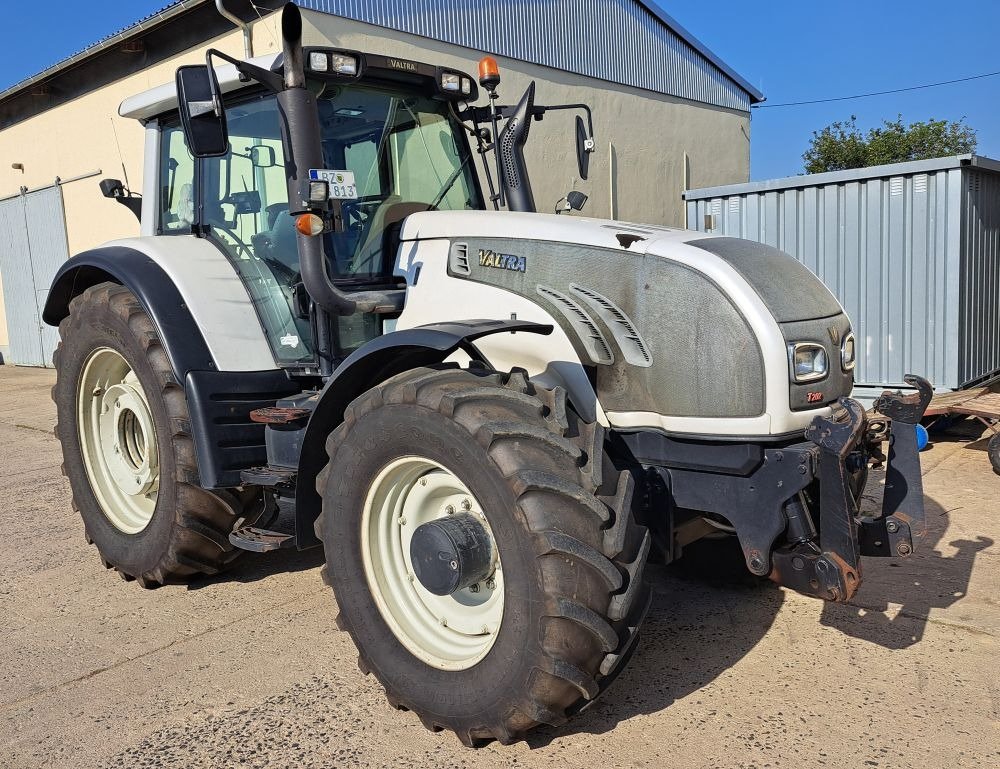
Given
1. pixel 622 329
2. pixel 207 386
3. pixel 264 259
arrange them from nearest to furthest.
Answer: pixel 622 329 → pixel 207 386 → pixel 264 259

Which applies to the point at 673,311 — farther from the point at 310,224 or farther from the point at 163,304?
the point at 163,304

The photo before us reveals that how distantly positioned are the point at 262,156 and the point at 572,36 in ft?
40.5

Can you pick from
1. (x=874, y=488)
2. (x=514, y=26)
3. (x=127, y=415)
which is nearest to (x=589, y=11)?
(x=514, y=26)

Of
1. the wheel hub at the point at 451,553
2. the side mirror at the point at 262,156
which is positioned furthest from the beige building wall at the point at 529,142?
the wheel hub at the point at 451,553

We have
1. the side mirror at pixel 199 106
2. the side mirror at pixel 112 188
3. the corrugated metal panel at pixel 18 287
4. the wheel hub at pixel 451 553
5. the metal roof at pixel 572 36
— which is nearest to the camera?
the wheel hub at pixel 451 553

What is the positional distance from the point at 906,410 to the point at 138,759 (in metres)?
2.87

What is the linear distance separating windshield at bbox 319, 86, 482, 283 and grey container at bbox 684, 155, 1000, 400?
214 inches

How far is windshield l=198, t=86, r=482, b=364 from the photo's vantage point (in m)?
3.81

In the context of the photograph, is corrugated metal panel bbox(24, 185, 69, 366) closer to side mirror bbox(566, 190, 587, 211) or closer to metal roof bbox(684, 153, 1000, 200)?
metal roof bbox(684, 153, 1000, 200)

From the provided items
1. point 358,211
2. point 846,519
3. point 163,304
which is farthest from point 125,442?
point 846,519

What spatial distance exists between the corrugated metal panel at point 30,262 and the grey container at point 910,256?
1220 cm

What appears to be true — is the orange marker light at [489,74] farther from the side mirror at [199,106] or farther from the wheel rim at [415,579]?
the wheel rim at [415,579]

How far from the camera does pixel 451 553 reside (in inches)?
112

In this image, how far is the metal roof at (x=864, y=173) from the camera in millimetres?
7965
